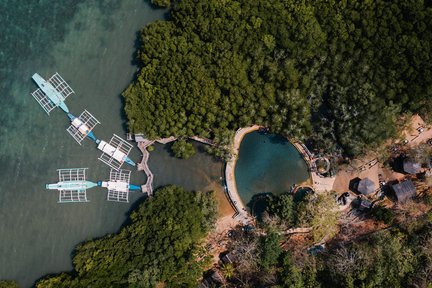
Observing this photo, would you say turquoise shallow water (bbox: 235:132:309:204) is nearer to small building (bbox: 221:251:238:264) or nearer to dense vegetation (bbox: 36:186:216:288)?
dense vegetation (bbox: 36:186:216:288)

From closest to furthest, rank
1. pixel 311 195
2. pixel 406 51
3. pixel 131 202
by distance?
pixel 406 51 → pixel 311 195 → pixel 131 202

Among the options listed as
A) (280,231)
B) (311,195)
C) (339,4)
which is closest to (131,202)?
(280,231)

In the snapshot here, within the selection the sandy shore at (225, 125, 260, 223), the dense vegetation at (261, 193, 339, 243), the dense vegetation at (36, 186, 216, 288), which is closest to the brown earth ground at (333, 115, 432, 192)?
the dense vegetation at (261, 193, 339, 243)

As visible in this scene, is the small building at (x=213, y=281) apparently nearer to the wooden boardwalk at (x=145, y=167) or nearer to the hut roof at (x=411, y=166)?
the wooden boardwalk at (x=145, y=167)

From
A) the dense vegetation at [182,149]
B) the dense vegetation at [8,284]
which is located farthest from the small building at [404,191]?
the dense vegetation at [8,284]

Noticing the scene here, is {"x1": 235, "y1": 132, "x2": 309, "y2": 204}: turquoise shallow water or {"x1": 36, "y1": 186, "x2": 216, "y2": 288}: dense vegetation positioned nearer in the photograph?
{"x1": 36, "y1": 186, "x2": 216, "y2": 288}: dense vegetation

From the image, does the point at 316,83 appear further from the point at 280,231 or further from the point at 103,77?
the point at 103,77
